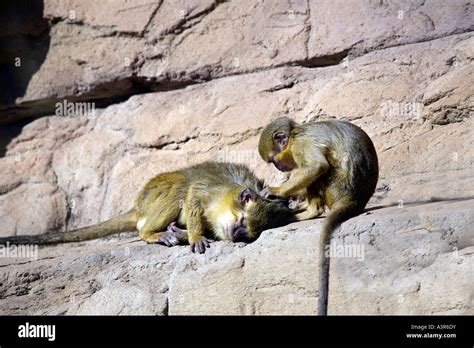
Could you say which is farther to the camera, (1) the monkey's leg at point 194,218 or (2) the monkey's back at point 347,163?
(1) the monkey's leg at point 194,218

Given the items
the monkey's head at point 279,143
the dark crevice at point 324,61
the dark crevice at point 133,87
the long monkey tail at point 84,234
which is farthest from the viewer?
the dark crevice at point 133,87

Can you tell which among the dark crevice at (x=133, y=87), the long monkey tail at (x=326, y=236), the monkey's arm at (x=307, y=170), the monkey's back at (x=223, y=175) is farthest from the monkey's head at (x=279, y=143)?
the dark crevice at (x=133, y=87)

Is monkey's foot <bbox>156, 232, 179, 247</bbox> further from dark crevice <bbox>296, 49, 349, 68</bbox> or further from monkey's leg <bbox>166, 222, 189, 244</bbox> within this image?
dark crevice <bbox>296, 49, 349, 68</bbox>

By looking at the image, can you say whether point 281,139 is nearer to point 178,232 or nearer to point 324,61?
point 178,232

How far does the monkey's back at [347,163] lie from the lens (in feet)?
28.1

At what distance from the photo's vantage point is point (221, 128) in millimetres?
11352

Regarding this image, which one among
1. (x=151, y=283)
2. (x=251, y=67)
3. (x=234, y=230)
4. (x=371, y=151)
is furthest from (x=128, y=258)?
(x=251, y=67)

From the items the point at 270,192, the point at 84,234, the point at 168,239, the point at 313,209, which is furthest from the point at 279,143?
the point at 84,234

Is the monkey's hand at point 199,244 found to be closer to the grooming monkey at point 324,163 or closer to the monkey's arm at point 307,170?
the grooming monkey at point 324,163

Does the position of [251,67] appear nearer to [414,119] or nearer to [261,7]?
[261,7]

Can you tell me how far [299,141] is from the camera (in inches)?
349

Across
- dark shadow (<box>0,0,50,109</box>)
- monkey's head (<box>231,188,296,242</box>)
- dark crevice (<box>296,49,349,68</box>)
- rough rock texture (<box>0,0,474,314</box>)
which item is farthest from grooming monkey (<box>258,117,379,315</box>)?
dark shadow (<box>0,0,50,109</box>)

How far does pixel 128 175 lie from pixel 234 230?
3.30 m

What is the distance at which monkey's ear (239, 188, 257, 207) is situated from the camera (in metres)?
8.84
